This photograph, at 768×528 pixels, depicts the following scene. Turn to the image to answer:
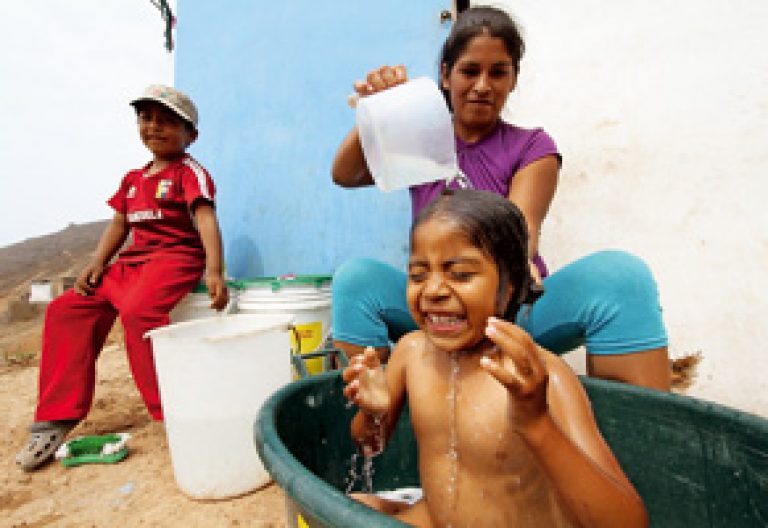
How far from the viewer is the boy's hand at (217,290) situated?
5.65 feet

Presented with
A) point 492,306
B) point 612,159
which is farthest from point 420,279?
point 612,159

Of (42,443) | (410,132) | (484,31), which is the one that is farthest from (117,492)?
(484,31)

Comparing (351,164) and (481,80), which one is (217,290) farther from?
(481,80)

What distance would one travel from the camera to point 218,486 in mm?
1338

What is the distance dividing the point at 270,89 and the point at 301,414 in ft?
6.32

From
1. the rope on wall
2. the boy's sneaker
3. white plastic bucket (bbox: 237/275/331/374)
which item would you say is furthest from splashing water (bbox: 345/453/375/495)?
the rope on wall

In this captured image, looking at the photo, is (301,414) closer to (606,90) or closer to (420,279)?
(420,279)

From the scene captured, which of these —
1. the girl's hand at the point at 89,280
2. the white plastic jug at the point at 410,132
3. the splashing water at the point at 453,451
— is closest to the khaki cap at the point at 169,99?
the girl's hand at the point at 89,280

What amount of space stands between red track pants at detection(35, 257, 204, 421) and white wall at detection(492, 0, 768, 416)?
53.4 inches

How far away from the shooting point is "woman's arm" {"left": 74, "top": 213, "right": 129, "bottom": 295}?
1.82 m

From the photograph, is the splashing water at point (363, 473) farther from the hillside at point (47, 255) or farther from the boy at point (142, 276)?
the hillside at point (47, 255)

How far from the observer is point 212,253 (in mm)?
1799

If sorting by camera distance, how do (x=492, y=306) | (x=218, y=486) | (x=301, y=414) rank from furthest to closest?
1. (x=218, y=486)
2. (x=301, y=414)
3. (x=492, y=306)

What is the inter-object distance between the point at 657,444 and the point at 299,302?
1214mm
